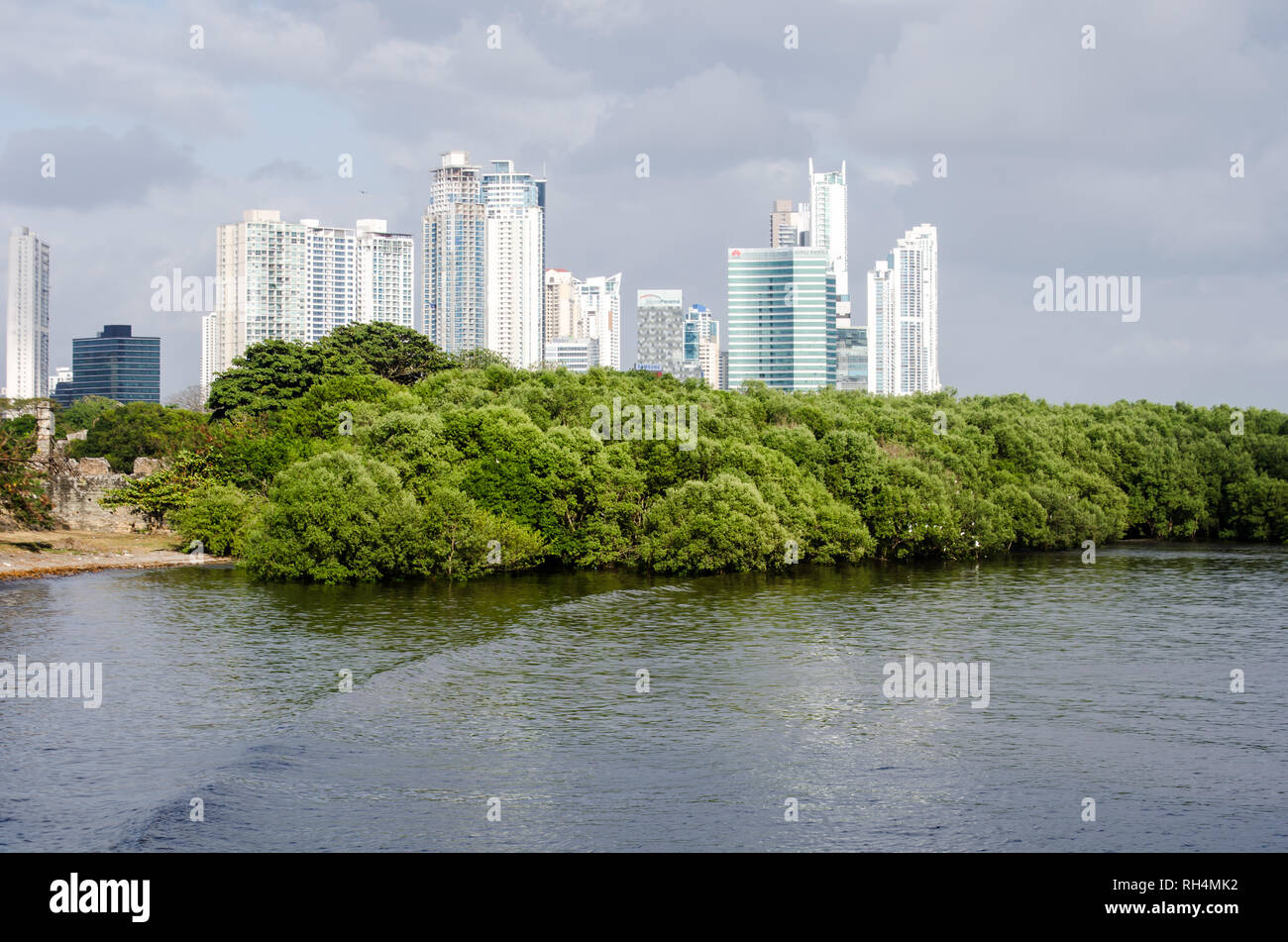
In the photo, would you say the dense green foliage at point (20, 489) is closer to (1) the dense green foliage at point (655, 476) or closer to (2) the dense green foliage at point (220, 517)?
(1) the dense green foliage at point (655, 476)

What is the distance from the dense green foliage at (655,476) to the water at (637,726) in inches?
295

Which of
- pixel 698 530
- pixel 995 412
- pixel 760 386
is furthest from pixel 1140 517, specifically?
pixel 698 530

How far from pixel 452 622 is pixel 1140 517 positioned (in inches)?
2257

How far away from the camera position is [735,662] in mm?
36875

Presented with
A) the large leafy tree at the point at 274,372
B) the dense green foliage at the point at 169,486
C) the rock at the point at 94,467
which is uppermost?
the large leafy tree at the point at 274,372

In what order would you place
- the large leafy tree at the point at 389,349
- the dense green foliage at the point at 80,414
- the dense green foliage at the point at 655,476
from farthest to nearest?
the dense green foliage at the point at 80,414 → the large leafy tree at the point at 389,349 → the dense green foliage at the point at 655,476

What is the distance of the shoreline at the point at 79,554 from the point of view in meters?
57.5

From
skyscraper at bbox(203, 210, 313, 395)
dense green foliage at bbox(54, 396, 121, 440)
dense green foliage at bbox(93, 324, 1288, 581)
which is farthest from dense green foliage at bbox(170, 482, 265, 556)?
skyscraper at bbox(203, 210, 313, 395)

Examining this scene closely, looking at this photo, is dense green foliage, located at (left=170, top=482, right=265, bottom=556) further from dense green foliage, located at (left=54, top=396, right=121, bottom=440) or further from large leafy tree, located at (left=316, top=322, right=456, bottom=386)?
dense green foliage, located at (left=54, top=396, right=121, bottom=440)

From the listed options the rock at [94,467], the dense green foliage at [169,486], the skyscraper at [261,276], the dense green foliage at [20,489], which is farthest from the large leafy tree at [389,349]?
the skyscraper at [261,276]

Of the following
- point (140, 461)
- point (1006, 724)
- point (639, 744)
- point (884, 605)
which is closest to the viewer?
point (639, 744)

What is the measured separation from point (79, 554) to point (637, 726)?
45.3 m
